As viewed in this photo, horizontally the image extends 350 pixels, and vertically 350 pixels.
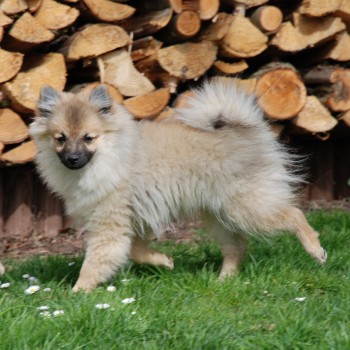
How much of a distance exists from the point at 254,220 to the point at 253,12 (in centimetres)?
238

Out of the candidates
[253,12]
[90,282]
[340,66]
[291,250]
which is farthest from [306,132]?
[90,282]

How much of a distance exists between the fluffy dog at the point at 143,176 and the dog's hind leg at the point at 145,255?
0.02m

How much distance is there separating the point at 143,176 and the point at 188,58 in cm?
167

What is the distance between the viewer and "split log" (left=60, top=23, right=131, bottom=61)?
548 centimetres

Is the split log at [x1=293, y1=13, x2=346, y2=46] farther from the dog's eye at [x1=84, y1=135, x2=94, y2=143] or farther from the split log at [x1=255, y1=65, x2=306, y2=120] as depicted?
the dog's eye at [x1=84, y1=135, x2=94, y2=143]

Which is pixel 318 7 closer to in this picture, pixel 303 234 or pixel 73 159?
pixel 303 234

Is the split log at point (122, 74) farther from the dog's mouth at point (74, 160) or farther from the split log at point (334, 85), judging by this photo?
the split log at point (334, 85)

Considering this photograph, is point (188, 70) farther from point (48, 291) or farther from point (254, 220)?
point (48, 291)

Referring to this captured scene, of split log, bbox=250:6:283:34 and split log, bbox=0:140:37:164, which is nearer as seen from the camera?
split log, bbox=0:140:37:164

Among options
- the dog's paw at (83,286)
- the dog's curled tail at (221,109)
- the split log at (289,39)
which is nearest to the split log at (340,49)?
the split log at (289,39)

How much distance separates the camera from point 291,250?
4.96m

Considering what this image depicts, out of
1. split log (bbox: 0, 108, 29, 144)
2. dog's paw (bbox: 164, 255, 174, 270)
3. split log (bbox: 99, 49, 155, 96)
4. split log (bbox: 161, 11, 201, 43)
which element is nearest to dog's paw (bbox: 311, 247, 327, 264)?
dog's paw (bbox: 164, 255, 174, 270)

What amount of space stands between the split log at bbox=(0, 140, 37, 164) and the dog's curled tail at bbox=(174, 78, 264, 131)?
1481 millimetres

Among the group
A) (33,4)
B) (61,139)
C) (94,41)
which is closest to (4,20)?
(33,4)
